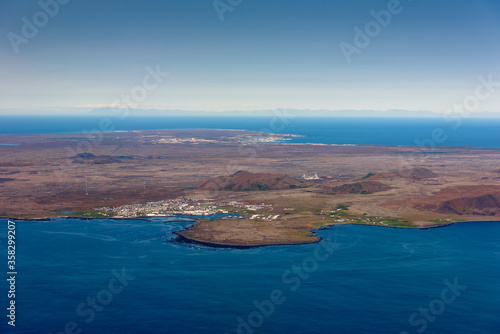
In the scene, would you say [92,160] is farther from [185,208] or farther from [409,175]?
[409,175]

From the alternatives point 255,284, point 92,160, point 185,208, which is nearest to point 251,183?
point 185,208

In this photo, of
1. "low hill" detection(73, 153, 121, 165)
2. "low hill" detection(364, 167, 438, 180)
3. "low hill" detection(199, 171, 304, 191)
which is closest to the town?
"low hill" detection(199, 171, 304, 191)

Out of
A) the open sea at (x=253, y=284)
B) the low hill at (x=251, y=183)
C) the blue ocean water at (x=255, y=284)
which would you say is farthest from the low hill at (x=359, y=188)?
the blue ocean water at (x=255, y=284)

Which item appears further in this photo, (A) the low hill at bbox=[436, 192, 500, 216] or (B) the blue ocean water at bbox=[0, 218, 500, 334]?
(A) the low hill at bbox=[436, 192, 500, 216]

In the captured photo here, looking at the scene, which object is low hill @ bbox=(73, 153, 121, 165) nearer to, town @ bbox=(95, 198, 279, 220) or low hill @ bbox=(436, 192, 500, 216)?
town @ bbox=(95, 198, 279, 220)

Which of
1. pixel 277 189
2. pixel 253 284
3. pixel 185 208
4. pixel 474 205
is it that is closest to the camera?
pixel 253 284

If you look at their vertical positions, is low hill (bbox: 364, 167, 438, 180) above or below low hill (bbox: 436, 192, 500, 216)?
above

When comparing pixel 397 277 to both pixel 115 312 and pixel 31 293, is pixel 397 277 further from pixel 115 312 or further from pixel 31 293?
pixel 31 293
